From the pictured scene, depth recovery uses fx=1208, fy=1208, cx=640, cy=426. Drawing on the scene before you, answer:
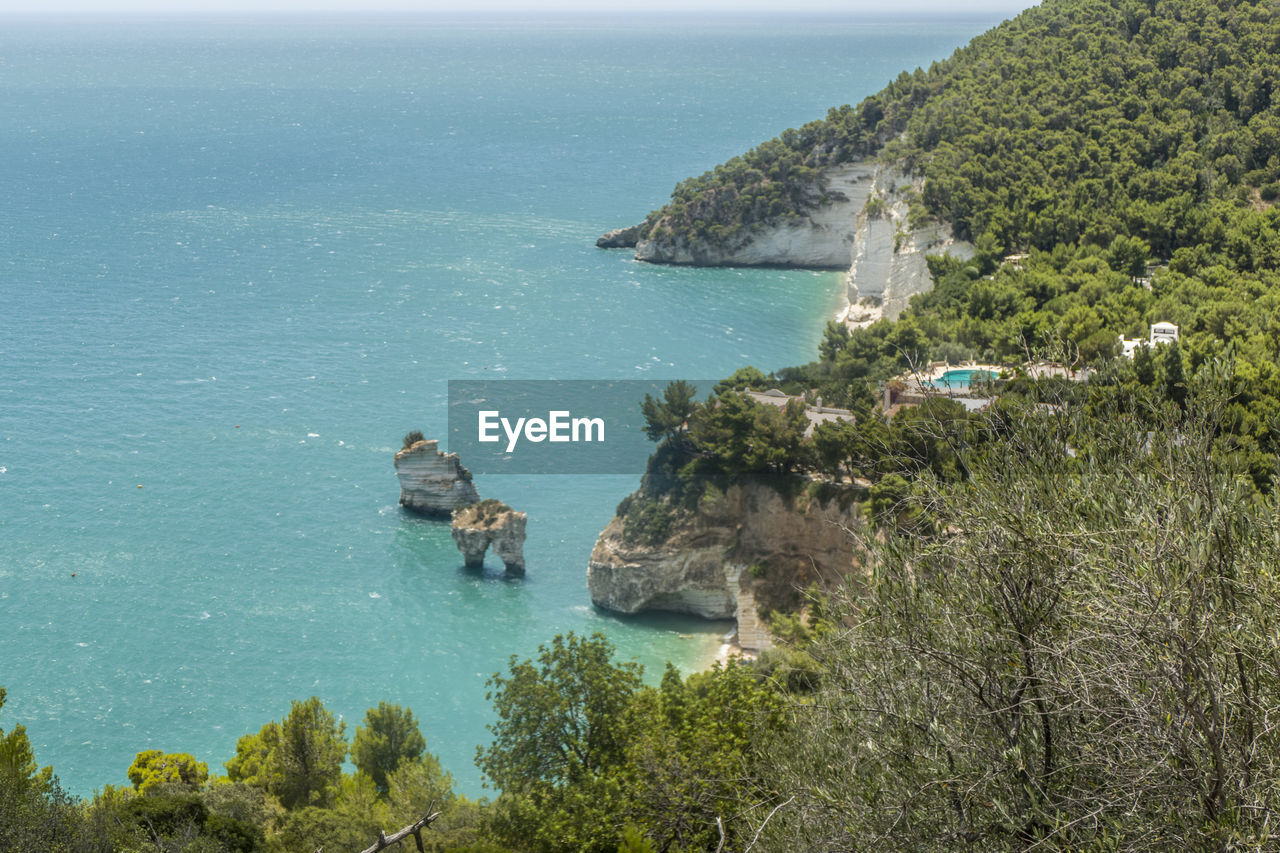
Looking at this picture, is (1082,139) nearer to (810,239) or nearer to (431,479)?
(810,239)

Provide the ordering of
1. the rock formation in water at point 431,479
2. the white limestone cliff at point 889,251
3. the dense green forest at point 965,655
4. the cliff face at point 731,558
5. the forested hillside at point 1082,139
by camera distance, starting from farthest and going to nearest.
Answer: the white limestone cliff at point 889,251 < the forested hillside at point 1082,139 < the rock formation in water at point 431,479 < the cliff face at point 731,558 < the dense green forest at point 965,655

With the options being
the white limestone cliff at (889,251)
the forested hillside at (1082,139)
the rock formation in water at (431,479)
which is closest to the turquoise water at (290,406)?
the rock formation in water at (431,479)

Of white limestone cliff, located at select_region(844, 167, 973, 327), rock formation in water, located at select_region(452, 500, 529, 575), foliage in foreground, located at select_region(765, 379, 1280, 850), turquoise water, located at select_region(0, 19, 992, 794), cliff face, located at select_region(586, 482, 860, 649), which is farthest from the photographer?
white limestone cliff, located at select_region(844, 167, 973, 327)

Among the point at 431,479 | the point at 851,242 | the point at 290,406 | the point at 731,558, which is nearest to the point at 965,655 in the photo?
the point at 731,558

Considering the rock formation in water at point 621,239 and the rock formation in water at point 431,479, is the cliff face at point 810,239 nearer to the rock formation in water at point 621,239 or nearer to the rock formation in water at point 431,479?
the rock formation in water at point 621,239

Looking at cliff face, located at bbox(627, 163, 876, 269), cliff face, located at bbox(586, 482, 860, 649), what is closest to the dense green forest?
cliff face, located at bbox(586, 482, 860, 649)

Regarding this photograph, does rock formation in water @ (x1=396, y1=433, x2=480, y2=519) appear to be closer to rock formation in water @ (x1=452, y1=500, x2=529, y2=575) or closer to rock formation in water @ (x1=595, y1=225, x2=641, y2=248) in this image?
rock formation in water @ (x1=452, y1=500, x2=529, y2=575)
